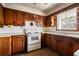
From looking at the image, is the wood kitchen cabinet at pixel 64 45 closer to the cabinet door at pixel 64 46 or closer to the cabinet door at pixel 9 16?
the cabinet door at pixel 64 46

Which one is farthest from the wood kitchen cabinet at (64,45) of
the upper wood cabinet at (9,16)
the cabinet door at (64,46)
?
the upper wood cabinet at (9,16)

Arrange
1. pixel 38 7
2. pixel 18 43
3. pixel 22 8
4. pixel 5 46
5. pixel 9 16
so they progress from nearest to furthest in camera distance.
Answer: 1. pixel 5 46
2. pixel 18 43
3. pixel 9 16
4. pixel 22 8
5. pixel 38 7

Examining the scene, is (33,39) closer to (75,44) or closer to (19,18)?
(19,18)

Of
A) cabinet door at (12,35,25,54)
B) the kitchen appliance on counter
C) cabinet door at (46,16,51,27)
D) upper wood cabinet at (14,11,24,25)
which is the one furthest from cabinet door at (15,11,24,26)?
cabinet door at (46,16,51,27)

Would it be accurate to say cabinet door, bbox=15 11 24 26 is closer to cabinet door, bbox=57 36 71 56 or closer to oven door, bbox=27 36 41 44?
oven door, bbox=27 36 41 44

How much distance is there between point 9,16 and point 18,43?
1.04 meters

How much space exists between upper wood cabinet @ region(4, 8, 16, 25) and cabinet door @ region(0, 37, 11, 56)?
0.78 meters

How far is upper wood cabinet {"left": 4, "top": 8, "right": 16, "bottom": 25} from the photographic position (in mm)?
2836

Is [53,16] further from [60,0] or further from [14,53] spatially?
[60,0]

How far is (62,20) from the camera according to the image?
3412 millimetres

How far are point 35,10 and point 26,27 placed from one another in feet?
3.17

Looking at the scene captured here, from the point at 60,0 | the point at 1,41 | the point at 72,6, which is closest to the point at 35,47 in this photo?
the point at 1,41

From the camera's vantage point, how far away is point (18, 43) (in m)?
2.73

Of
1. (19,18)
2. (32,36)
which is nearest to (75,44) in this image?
(32,36)
